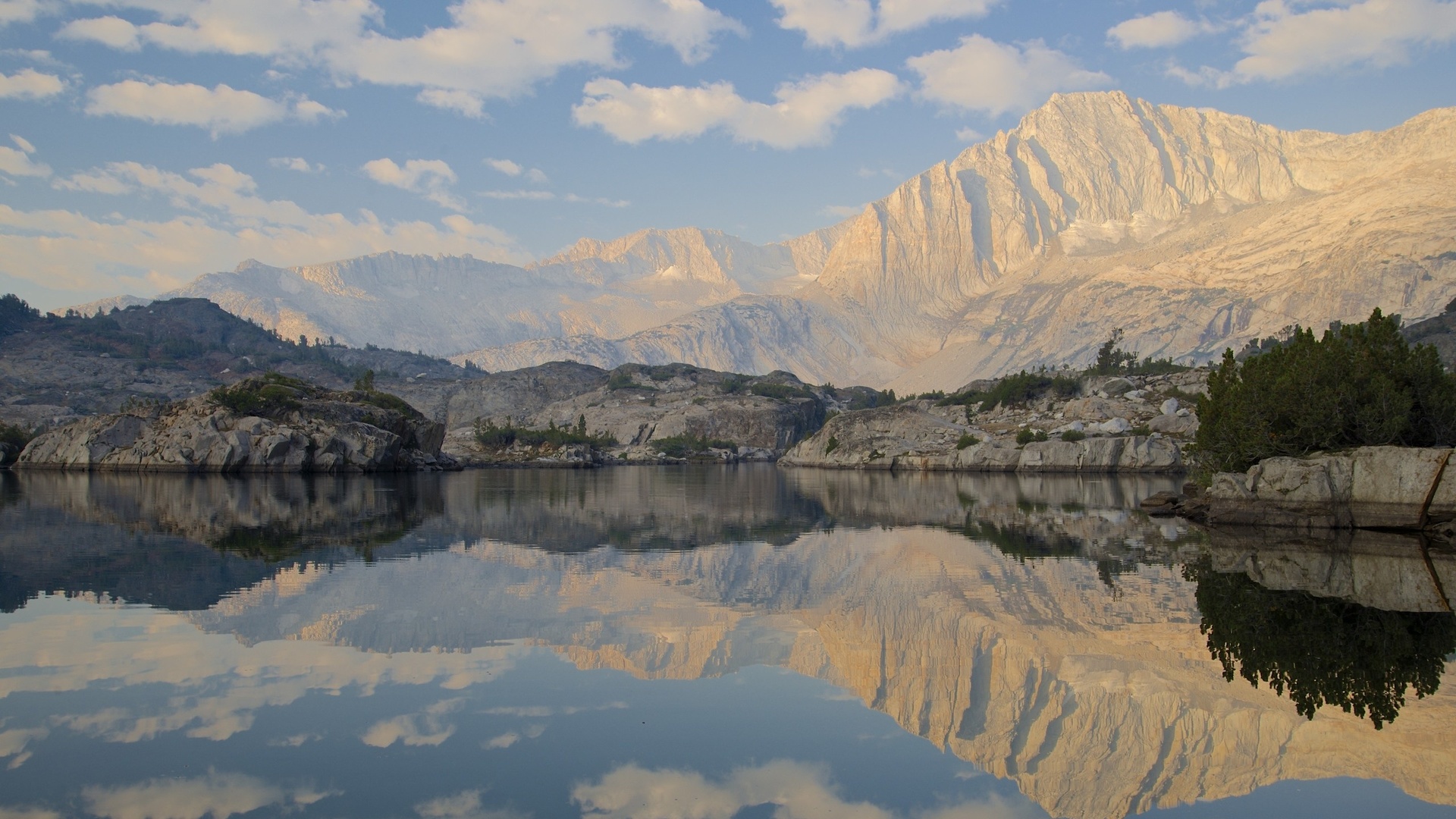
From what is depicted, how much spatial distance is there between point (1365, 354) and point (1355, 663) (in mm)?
24925

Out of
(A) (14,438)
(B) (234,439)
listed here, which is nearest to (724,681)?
(B) (234,439)

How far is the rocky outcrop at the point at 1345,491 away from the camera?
97.9 feet

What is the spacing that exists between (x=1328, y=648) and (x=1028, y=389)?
335 ft

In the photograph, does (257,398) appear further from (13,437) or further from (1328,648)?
(1328,648)

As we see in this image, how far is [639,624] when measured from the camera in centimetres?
1816

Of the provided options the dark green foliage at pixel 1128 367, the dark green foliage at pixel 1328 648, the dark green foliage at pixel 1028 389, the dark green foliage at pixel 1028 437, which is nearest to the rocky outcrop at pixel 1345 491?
the dark green foliage at pixel 1328 648

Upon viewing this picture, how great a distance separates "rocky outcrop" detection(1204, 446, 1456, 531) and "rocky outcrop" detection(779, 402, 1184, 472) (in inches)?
1610

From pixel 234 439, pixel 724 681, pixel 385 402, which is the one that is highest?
pixel 385 402

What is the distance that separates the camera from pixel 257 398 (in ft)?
291

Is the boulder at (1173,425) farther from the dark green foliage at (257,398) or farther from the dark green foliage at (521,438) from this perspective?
the dark green foliage at (521,438)

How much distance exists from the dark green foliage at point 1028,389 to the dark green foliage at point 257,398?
74885mm

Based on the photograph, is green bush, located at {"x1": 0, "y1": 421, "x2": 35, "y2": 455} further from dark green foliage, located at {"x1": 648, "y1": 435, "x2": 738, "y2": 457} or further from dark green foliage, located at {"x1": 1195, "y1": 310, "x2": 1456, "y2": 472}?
dark green foliage, located at {"x1": 1195, "y1": 310, "x2": 1456, "y2": 472}

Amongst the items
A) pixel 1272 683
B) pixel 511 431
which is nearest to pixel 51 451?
pixel 511 431

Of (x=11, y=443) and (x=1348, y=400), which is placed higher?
(x=1348, y=400)
